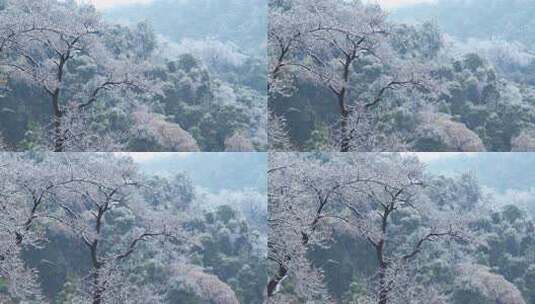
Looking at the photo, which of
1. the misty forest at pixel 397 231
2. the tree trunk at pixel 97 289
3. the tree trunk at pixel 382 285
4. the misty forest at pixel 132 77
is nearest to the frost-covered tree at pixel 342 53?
the misty forest at pixel 132 77

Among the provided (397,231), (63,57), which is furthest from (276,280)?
(63,57)

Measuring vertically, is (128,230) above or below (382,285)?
above

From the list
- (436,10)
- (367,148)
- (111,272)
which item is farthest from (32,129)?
(436,10)

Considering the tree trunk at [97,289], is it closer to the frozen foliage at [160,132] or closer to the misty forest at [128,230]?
the misty forest at [128,230]

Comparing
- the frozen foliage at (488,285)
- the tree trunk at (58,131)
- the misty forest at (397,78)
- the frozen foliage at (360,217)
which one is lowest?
the frozen foliage at (488,285)

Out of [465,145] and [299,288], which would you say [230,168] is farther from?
[465,145]

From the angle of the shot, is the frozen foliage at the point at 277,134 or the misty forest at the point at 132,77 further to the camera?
the frozen foliage at the point at 277,134

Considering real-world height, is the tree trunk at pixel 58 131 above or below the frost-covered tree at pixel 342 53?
below

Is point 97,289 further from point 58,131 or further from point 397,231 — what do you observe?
point 397,231
